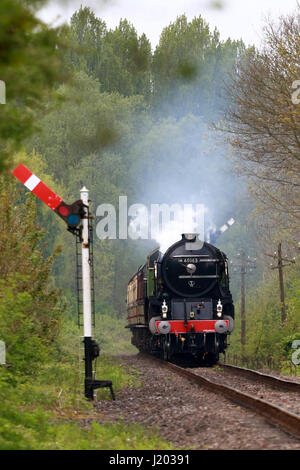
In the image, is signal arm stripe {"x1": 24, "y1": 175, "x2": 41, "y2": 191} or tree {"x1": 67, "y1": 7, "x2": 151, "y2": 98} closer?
signal arm stripe {"x1": 24, "y1": 175, "x2": 41, "y2": 191}

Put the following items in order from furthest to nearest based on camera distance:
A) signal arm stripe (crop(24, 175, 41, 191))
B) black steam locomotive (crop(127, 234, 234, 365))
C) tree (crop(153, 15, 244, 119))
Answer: tree (crop(153, 15, 244, 119)) < black steam locomotive (crop(127, 234, 234, 365)) < signal arm stripe (crop(24, 175, 41, 191))

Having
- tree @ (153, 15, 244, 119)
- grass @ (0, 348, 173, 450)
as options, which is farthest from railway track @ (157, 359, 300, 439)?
tree @ (153, 15, 244, 119)

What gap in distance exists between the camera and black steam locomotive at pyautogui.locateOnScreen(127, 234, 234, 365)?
20250mm

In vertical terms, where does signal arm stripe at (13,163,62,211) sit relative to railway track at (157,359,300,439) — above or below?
above

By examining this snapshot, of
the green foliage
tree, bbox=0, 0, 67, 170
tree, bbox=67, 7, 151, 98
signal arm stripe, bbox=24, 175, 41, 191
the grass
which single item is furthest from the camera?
tree, bbox=67, 7, 151, 98

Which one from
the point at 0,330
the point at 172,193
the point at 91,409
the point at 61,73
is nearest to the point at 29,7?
the point at 61,73

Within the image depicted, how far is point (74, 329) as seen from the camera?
33906mm

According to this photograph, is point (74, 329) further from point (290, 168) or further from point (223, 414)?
point (223, 414)

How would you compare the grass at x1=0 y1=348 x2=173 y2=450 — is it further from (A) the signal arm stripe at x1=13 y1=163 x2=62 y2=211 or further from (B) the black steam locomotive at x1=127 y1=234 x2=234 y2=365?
(B) the black steam locomotive at x1=127 y1=234 x2=234 y2=365

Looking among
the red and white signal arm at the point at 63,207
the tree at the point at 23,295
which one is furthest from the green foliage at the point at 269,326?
the red and white signal arm at the point at 63,207

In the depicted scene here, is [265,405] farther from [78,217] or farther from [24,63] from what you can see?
[24,63]

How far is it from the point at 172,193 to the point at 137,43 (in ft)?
38.8

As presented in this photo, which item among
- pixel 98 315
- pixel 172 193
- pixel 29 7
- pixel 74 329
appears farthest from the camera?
pixel 172 193

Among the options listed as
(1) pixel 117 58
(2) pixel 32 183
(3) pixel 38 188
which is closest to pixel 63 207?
(3) pixel 38 188
